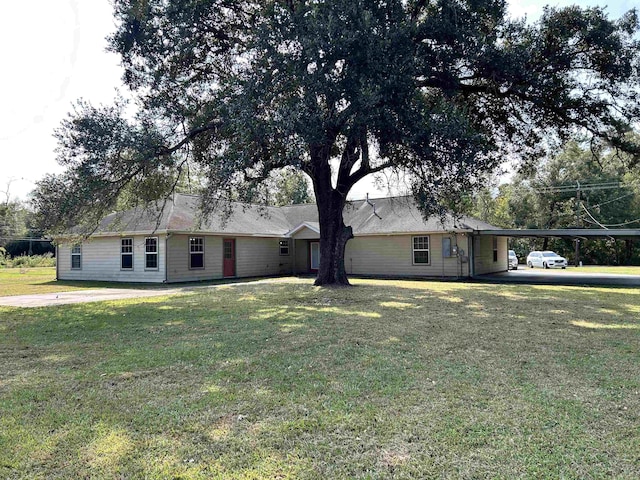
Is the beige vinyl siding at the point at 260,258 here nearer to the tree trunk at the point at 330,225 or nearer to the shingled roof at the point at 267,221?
the shingled roof at the point at 267,221

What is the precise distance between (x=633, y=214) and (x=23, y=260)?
177 feet

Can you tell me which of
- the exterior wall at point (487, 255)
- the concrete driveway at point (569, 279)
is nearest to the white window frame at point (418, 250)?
the exterior wall at point (487, 255)

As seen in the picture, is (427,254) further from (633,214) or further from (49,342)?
(633,214)

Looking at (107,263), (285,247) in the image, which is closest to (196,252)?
(107,263)

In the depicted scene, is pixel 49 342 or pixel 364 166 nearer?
pixel 49 342

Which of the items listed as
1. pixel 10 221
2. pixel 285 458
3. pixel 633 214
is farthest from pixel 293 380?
pixel 10 221

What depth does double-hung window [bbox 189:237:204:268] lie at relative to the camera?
1946cm

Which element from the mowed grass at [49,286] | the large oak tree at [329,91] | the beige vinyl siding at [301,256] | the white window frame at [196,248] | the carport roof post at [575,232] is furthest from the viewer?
the beige vinyl siding at [301,256]

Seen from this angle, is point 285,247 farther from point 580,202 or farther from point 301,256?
point 580,202

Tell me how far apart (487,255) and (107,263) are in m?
19.0

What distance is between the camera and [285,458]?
302 centimetres

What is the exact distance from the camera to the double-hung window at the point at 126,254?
1959 centimetres

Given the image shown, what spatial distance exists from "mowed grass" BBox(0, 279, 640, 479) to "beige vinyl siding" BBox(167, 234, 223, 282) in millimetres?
10055

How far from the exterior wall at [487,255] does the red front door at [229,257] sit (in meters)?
11.8
